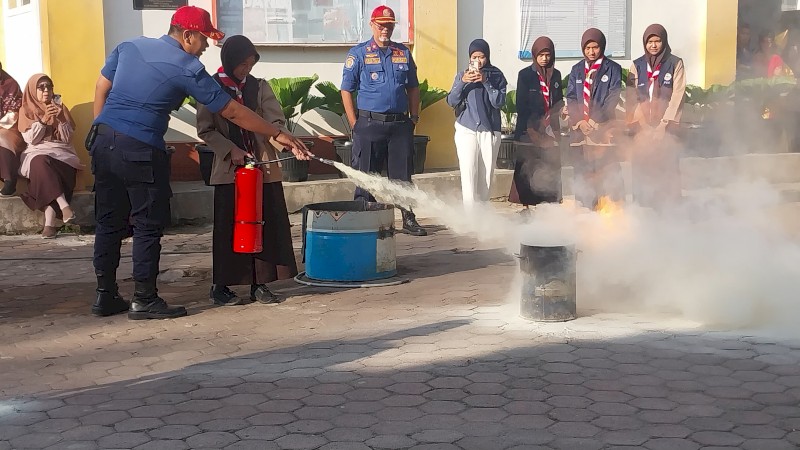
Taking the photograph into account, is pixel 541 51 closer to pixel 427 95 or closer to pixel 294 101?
pixel 427 95

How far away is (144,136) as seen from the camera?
21.9 feet

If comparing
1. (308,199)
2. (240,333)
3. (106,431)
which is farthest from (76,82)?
(106,431)

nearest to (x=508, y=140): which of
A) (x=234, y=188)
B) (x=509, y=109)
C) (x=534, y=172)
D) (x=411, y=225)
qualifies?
(x=509, y=109)

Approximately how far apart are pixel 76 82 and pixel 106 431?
25.0 ft

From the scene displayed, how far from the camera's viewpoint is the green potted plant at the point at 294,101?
11.6 metres

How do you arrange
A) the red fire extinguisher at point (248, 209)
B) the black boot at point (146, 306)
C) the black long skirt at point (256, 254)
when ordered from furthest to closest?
the black long skirt at point (256, 254), the red fire extinguisher at point (248, 209), the black boot at point (146, 306)

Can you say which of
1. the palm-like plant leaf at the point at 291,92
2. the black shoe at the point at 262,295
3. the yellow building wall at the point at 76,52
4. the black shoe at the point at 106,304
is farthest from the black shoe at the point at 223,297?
the palm-like plant leaf at the point at 291,92

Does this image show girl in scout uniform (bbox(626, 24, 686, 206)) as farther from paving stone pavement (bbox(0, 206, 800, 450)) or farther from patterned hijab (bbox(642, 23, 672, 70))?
paving stone pavement (bbox(0, 206, 800, 450))

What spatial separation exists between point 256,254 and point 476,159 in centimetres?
348

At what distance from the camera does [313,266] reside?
314 inches

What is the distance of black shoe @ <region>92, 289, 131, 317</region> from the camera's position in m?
6.97

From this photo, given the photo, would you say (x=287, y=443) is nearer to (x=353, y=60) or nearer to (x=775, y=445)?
(x=775, y=445)

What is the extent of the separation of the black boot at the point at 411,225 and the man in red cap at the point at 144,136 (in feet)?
11.3

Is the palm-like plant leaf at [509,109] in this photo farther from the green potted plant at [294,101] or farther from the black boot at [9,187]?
the black boot at [9,187]
